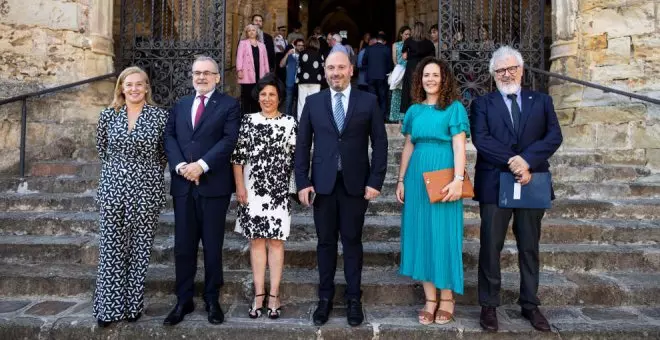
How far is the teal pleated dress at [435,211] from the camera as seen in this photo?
10.2 ft

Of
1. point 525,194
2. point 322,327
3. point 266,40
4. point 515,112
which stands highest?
point 266,40

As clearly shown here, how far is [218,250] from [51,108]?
417 cm

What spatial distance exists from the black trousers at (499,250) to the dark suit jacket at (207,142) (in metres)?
1.80

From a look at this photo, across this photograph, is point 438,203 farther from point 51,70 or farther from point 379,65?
point 51,70

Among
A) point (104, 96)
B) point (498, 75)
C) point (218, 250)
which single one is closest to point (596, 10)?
point (498, 75)

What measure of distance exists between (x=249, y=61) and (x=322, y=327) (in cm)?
502

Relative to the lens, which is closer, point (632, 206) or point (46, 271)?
point (46, 271)

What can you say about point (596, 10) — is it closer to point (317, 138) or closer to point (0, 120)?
point (317, 138)

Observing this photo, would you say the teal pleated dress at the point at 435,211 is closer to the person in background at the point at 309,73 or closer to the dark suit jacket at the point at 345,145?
the dark suit jacket at the point at 345,145

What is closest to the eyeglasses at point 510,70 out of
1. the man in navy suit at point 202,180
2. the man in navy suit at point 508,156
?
the man in navy suit at point 508,156

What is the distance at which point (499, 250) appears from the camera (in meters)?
3.16

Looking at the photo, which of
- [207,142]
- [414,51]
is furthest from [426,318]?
[414,51]

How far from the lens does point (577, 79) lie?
6.25 m

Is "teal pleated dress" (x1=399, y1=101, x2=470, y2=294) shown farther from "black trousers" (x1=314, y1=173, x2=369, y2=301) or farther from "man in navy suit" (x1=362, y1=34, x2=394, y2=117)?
"man in navy suit" (x1=362, y1=34, x2=394, y2=117)
